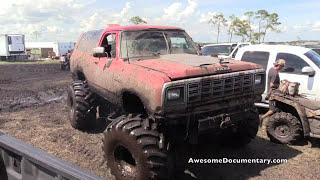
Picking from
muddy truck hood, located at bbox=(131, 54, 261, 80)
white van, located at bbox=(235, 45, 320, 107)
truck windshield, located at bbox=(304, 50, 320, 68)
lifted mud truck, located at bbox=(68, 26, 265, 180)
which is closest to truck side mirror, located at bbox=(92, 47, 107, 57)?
lifted mud truck, located at bbox=(68, 26, 265, 180)

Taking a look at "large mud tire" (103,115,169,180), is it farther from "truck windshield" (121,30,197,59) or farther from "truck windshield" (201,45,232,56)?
"truck windshield" (201,45,232,56)

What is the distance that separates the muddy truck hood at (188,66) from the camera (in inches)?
246

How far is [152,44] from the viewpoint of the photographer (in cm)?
791

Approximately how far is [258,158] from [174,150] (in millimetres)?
1807

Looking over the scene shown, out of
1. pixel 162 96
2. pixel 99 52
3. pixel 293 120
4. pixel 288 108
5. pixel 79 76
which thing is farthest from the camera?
pixel 79 76

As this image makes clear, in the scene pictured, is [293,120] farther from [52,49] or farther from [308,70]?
[52,49]

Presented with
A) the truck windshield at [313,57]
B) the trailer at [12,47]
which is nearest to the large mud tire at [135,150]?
the truck windshield at [313,57]

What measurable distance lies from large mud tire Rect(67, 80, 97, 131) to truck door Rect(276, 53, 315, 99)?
4.67 meters

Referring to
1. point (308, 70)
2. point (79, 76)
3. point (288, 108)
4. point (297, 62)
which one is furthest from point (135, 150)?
point (297, 62)

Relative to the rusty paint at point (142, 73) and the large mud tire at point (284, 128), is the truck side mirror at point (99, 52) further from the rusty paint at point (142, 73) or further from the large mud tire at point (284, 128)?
the large mud tire at point (284, 128)

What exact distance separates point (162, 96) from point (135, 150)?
857 millimetres

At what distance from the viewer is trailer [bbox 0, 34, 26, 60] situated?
51625 millimetres

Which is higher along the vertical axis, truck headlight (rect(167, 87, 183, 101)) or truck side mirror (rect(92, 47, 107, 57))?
truck side mirror (rect(92, 47, 107, 57))

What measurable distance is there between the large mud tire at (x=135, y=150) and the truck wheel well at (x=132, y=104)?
0.37m
